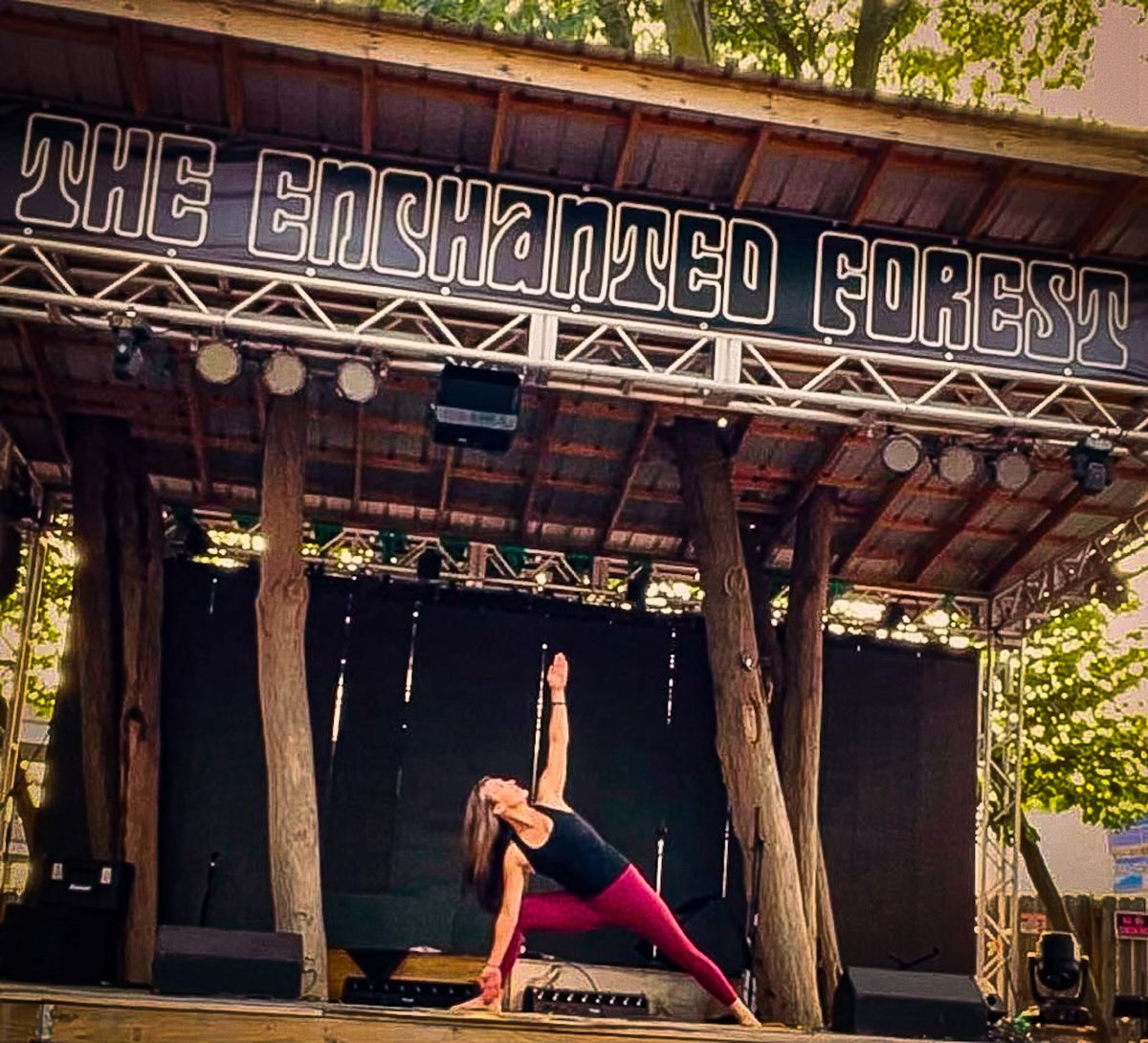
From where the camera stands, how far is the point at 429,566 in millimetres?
Result: 11672

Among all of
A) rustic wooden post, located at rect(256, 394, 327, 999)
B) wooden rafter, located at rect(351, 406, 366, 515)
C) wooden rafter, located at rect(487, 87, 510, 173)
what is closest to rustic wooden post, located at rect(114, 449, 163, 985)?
wooden rafter, located at rect(351, 406, 366, 515)

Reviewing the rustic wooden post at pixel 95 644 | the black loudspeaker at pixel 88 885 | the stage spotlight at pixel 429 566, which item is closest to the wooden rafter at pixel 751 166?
the stage spotlight at pixel 429 566

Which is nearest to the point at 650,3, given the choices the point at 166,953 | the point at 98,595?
the point at 98,595

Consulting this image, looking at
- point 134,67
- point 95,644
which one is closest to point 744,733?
point 95,644

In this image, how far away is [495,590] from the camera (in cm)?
1159

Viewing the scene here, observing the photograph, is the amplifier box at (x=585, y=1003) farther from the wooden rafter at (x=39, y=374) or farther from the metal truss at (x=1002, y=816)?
the wooden rafter at (x=39, y=374)

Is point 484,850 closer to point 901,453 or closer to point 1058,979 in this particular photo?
point 901,453

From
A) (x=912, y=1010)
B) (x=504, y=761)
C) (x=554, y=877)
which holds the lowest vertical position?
(x=912, y=1010)

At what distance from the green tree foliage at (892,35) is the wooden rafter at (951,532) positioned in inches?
223

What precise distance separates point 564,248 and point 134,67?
2261mm

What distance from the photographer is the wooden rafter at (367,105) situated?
7215 mm

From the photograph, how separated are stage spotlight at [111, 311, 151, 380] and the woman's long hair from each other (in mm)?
3920

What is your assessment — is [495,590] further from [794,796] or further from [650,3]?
[650,3]

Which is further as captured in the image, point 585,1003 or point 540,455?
point 540,455
